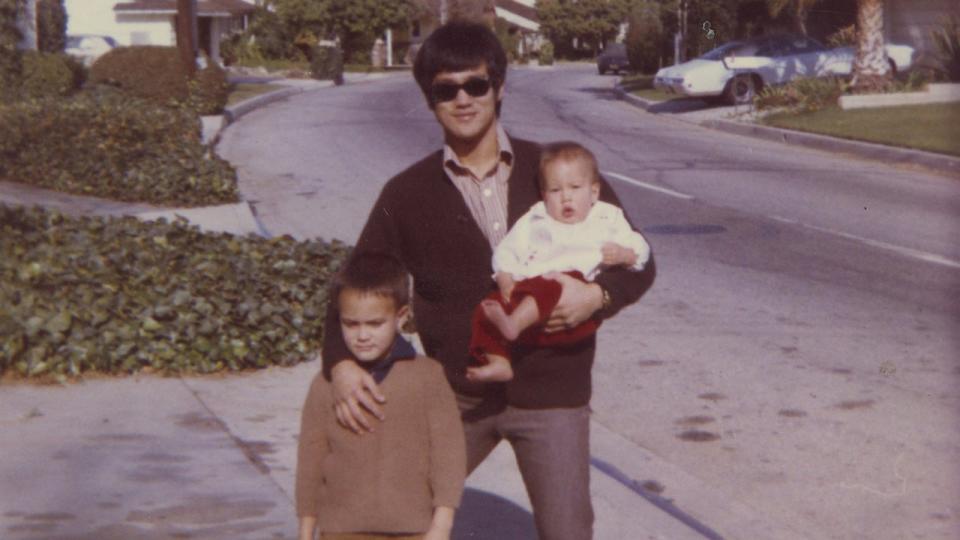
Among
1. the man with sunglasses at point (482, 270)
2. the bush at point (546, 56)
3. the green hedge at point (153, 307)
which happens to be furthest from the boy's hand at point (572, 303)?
the bush at point (546, 56)

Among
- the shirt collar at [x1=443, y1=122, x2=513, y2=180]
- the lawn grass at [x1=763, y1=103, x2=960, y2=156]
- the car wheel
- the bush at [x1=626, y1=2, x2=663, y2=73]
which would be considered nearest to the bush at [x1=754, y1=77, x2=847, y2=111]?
the lawn grass at [x1=763, y1=103, x2=960, y2=156]

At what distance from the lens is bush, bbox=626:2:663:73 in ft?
153

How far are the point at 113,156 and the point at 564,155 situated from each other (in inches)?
509

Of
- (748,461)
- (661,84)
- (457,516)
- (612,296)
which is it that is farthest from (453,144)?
(661,84)

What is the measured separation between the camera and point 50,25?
34906 mm

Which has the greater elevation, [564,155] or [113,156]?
[564,155]

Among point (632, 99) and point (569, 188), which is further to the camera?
point (632, 99)

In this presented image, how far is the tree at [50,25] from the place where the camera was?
34.7 meters

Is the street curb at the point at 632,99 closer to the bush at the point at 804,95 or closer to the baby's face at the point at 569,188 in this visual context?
the bush at the point at 804,95

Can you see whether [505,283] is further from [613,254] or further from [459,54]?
[459,54]

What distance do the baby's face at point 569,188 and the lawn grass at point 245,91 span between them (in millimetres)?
29865

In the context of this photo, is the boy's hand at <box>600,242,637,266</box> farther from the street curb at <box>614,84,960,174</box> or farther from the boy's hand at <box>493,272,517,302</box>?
the street curb at <box>614,84,960,174</box>

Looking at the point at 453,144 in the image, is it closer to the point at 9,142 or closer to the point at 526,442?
the point at 526,442

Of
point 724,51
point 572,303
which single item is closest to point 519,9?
point 724,51
